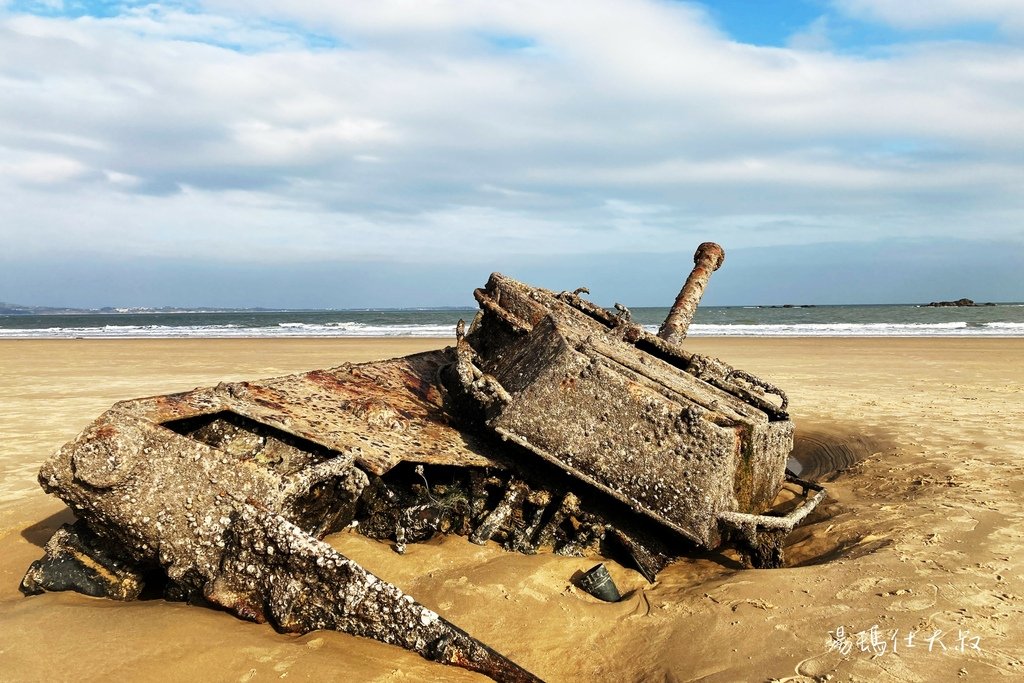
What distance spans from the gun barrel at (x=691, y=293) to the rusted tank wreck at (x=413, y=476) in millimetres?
804

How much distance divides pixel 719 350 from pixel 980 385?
11.1 meters

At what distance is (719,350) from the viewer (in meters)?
22.0

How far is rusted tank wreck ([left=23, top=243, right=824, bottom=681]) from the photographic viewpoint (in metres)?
2.82

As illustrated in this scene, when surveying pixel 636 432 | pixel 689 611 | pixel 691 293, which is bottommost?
pixel 689 611

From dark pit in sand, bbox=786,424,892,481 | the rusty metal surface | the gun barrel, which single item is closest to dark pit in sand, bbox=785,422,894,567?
dark pit in sand, bbox=786,424,892,481

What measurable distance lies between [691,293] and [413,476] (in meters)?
2.76

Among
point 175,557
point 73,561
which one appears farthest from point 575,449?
point 73,561

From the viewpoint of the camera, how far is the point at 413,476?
12.2 ft

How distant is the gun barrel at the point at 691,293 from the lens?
16.7 ft

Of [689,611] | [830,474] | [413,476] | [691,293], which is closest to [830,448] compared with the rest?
[830,474]

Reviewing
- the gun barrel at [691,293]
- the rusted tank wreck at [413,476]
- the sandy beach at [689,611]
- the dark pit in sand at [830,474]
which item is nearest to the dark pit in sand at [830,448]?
the dark pit in sand at [830,474]

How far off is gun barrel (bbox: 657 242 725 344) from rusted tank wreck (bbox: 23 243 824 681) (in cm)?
80

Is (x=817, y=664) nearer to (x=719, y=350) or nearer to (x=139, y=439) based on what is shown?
(x=139, y=439)

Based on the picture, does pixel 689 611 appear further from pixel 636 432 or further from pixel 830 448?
pixel 830 448
